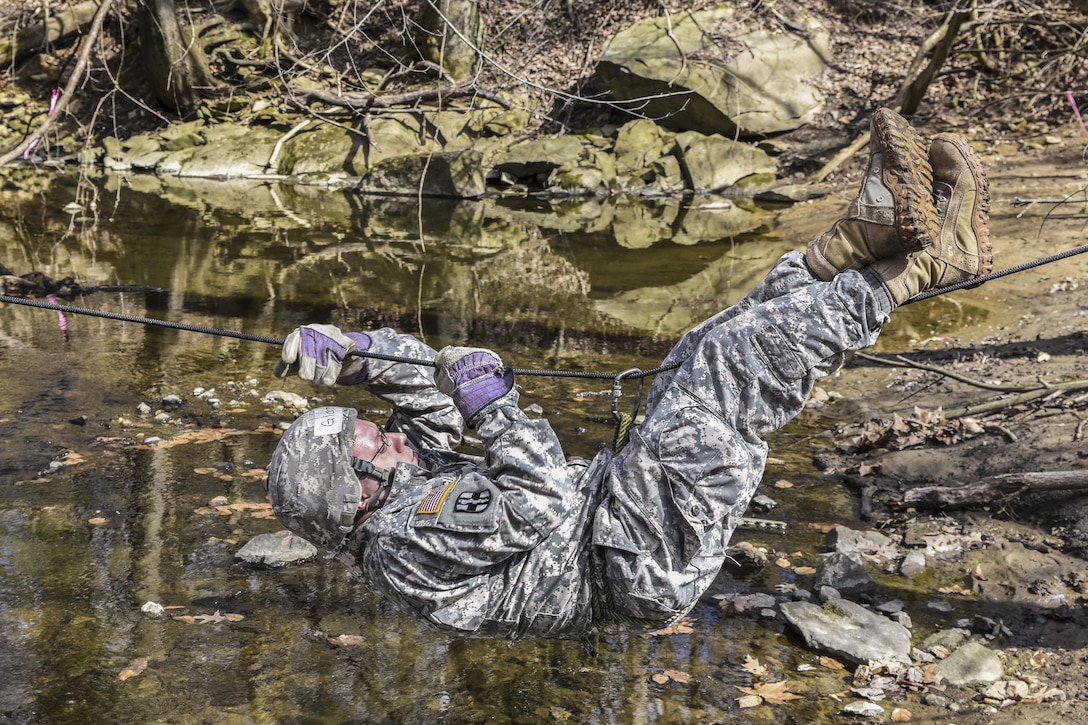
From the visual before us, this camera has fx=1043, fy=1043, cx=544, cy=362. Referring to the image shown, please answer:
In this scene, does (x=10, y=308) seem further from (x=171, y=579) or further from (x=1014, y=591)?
(x=1014, y=591)

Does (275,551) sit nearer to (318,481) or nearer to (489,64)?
(318,481)

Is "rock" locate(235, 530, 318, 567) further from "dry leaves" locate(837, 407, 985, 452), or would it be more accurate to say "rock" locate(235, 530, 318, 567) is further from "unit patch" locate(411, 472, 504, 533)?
"dry leaves" locate(837, 407, 985, 452)

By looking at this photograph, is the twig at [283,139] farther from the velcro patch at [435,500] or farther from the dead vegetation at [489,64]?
the velcro patch at [435,500]

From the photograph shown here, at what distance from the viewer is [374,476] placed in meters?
3.75

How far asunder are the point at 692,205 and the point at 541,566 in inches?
530

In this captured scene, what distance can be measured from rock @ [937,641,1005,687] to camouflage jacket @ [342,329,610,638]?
177 cm

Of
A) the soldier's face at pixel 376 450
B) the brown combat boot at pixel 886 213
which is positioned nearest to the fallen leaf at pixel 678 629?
the soldier's face at pixel 376 450

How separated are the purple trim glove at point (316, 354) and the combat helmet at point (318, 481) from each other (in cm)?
18

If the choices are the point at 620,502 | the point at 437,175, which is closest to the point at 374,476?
the point at 620,502

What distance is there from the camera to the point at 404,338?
13.6 ft

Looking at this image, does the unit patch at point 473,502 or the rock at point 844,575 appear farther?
the rock at point 844,575

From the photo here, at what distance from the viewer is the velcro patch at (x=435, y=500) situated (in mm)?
3564

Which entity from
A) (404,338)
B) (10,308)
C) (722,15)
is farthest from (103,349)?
(722,15)

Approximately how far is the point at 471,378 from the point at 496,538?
1.80 ft
